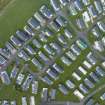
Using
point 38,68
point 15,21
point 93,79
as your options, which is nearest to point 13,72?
point 38,68

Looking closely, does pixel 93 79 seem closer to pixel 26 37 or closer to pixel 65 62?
pixel 65 62

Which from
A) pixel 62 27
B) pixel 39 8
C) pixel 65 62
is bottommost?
pixel 65 62

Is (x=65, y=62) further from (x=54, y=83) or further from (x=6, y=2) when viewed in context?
(x=6, y=2)

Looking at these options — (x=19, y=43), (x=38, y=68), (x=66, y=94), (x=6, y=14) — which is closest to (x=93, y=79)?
(x=66, y=94)

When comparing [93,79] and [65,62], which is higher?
[65,62]

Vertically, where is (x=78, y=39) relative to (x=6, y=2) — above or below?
below
